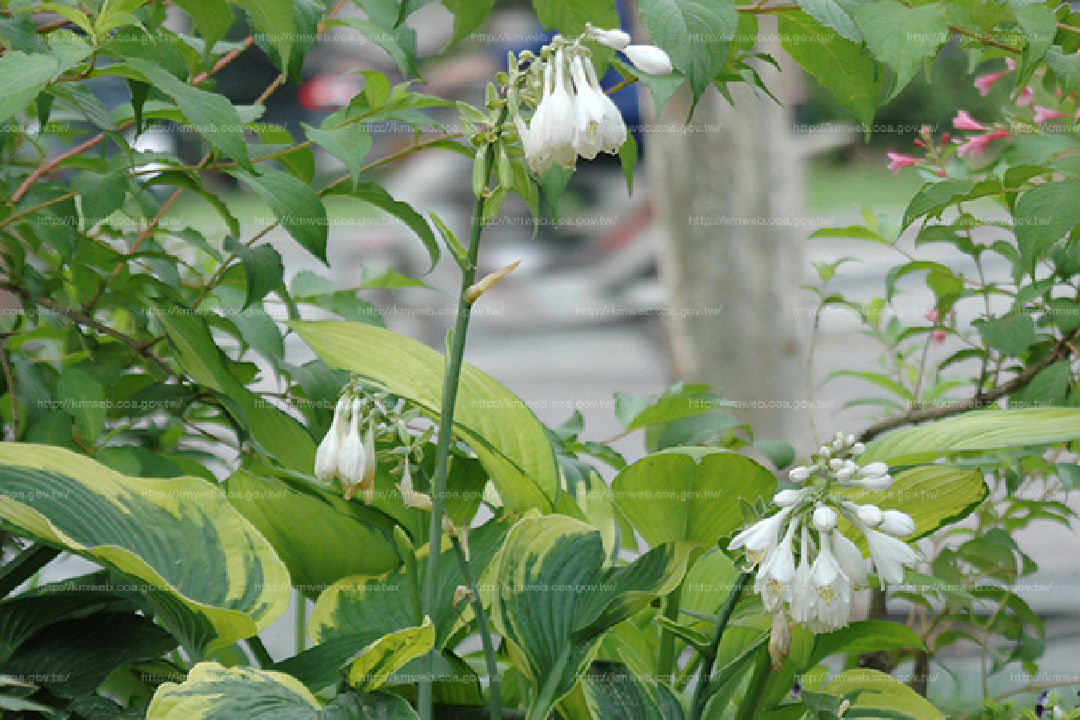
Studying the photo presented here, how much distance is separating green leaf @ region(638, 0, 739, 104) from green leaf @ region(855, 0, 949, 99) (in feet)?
0.41

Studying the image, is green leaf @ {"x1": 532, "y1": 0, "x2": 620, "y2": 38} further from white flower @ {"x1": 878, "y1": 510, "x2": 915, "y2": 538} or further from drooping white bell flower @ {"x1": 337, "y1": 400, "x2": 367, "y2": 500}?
white flower @ {"x1": 878, "y1": 510, "x2": 915, "y2": 538}

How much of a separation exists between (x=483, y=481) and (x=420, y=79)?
1.66 ft

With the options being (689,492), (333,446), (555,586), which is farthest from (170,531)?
(689,492)

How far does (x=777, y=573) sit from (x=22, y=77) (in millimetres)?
659

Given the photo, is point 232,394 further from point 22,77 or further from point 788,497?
point 788,497

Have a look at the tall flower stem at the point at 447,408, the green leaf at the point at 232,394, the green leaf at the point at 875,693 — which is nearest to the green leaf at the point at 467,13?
the tall flower stem at the point at 447,408

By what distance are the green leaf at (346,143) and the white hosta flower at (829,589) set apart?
553 mm

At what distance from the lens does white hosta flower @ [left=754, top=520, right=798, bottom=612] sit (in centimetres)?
84

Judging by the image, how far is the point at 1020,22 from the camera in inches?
38.3

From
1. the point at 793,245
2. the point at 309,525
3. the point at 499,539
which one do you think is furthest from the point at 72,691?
the point at 793,245

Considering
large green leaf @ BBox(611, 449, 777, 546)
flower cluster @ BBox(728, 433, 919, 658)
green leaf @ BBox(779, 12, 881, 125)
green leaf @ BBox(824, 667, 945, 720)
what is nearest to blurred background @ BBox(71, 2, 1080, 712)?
green leaf @ BBox(779, 12, 881, 125)

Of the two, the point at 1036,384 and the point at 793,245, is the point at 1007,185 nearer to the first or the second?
the point at 1036,384

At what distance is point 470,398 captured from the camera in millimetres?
1239

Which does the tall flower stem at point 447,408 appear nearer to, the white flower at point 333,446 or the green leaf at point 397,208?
the white flower at point 333,446
